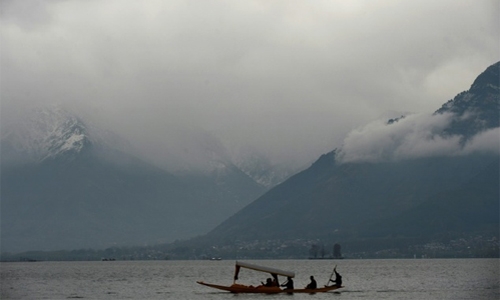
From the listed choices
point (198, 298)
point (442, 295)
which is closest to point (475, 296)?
point (442, 295)

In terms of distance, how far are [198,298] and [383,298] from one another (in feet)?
111

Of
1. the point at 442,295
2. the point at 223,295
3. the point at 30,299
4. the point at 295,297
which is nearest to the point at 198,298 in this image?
the point at 223,295

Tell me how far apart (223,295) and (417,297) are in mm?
35853

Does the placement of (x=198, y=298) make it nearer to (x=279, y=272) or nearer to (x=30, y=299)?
(x=279, y=272)

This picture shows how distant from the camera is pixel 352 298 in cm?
19425

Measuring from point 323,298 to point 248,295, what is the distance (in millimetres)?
15571

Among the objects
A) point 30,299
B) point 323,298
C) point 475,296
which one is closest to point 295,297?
point 323,298

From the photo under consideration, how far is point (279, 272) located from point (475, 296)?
35334mm

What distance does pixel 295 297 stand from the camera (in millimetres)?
191125

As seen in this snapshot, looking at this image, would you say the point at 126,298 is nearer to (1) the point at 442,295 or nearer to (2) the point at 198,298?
(2) the point at 198,298

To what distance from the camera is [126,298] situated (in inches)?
7859

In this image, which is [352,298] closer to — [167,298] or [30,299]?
[167,298]

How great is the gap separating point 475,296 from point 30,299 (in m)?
81.7

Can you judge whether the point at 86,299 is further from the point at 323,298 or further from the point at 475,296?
the point at 475,296
